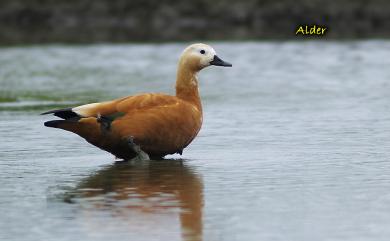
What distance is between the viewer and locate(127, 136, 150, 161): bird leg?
12.1 m

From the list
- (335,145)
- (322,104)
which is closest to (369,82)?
(322,104)

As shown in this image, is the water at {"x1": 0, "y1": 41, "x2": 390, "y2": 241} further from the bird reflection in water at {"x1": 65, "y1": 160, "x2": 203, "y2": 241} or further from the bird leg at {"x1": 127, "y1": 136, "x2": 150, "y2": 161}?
the bird leg at {"x1": 127, "y1": 136, "x2": 150, "y2": 161}

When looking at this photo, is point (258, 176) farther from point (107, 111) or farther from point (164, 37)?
point (164, 37)

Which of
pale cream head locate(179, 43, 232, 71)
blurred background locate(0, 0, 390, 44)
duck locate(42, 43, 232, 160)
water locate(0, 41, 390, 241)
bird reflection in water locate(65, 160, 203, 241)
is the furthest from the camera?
blurred background locate(0, 0, 390, 44)

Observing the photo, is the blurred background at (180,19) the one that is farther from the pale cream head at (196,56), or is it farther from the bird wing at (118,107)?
the bird wing at (118,107)

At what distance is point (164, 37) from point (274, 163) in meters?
27.3

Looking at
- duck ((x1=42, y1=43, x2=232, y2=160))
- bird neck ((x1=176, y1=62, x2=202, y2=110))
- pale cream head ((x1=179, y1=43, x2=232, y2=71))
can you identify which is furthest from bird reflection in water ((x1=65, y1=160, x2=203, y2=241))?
pale cream head ((x1=179, y1=43, x2=232, y2=71))

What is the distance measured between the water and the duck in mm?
207

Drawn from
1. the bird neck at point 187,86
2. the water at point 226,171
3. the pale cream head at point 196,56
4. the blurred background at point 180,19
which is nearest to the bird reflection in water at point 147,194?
the water at point 226,171

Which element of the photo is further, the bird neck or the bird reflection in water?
the bird neck

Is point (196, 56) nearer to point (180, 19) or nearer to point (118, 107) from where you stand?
point (118, 107)

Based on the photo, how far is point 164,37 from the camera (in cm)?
3891

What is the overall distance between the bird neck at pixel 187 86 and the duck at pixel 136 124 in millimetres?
302

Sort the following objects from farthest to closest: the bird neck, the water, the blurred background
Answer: the blurred background, the bird neck, the water
